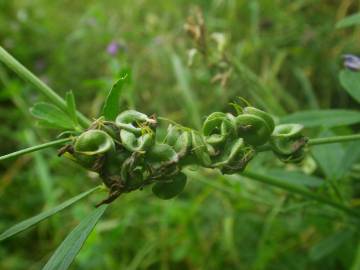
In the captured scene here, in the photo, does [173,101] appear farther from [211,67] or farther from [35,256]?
[211,67]

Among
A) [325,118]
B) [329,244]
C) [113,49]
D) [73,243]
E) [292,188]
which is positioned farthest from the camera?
[113,49]

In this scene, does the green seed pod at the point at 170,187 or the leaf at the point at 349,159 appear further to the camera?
the leaf at the point at 349,159

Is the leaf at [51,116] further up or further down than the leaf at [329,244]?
further up

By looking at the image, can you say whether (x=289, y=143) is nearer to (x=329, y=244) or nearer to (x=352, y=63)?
(x=352, y=63)

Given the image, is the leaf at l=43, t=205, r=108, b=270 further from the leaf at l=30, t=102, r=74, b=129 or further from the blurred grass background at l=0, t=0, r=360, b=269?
the blurred grass background at l=0, t=0, r=360, b=269

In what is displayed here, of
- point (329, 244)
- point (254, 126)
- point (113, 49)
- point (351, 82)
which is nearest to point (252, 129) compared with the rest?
point (254, 126)

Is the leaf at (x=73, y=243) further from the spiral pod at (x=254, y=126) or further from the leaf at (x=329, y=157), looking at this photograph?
the leaf at (x=329, y=157)

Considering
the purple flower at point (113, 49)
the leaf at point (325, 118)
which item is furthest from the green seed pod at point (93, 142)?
the purple flower at point (113, 49)
